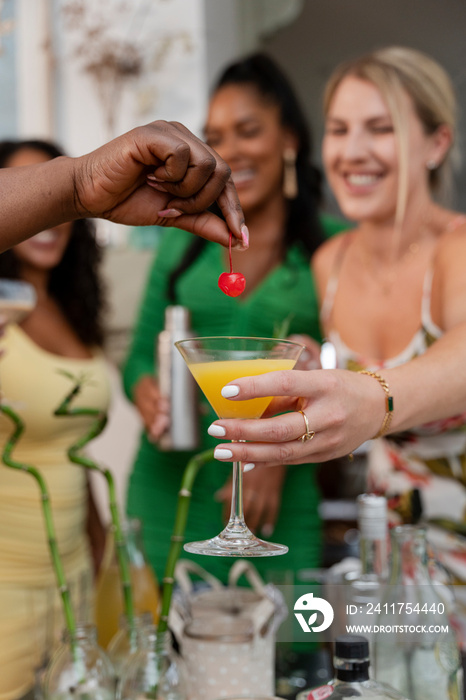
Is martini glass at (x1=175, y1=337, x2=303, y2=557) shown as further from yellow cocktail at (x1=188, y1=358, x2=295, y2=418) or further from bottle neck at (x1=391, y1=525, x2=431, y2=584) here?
bottle neck at (x1=391, y1=525, x2=431, y2=584)

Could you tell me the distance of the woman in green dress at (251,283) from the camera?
2035 mm

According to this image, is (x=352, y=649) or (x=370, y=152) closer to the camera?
(x=352, y=649)

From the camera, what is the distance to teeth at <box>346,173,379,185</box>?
5.70 feet

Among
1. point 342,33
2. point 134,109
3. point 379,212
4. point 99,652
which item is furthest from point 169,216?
point 342,33

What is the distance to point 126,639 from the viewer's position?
1.04 m

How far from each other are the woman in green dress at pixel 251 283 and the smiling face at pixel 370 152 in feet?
1.13

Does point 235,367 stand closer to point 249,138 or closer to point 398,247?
point 398,247

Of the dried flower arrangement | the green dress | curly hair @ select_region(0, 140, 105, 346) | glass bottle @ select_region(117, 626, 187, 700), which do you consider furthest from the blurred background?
glass bottle @ select_region(117, 626, 187, 700)

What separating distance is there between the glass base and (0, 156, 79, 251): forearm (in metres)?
0.46

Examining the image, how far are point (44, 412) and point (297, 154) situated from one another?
1.06 metres

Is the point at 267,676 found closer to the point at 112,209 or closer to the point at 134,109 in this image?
the point at 112,209

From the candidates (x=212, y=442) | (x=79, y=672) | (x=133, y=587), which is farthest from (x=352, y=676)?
(x=212, y=442)

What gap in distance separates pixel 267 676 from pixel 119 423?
233cm

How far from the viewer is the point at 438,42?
4.21m
